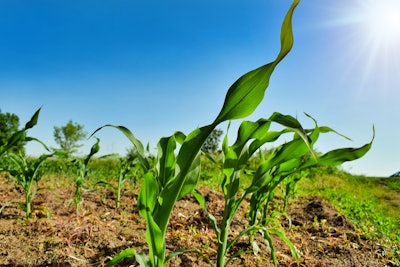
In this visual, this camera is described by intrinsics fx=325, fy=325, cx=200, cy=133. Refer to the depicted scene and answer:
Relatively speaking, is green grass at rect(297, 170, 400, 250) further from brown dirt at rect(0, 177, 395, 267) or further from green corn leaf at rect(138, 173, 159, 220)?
green corn leaf at rect(138, 173, 159, 220)

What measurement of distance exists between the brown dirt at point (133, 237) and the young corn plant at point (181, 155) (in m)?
0.75

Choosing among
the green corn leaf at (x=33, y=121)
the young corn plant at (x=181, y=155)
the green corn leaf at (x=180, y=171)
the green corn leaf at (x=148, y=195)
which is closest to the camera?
the young corn plant at (x=181, y=155)

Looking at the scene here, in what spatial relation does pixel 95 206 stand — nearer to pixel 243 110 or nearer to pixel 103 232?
pixel 103 232

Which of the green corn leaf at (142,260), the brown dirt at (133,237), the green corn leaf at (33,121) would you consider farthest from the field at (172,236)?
the green corn leaf at (33,121)

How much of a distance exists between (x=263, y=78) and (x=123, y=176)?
9.94ft

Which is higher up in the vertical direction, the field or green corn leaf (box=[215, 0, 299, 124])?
green corn leaf (box=[215, 0, 299, 124])

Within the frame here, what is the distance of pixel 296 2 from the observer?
1070mm

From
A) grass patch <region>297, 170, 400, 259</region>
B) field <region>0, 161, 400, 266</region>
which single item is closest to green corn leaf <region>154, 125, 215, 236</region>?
field <region>0, 161, 400, 266</region>

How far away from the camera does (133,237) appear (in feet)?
8.83

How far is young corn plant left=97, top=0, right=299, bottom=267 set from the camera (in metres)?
1.21

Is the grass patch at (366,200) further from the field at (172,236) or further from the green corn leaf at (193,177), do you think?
the green corn leaf at (193,177)

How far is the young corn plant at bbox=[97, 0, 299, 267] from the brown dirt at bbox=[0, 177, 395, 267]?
2.45ft

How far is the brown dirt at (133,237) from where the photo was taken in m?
2.33

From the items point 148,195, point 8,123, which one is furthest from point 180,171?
point 8,123
